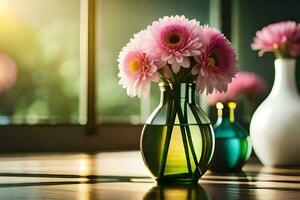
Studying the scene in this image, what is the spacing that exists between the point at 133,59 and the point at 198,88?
0.15 metres

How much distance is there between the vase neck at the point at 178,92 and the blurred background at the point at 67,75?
1.90 meters

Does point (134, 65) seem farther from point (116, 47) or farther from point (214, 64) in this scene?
point (116, 47)

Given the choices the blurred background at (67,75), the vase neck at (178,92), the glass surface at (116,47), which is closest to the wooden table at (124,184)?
the vase neck at (178,92)

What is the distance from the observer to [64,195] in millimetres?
1213

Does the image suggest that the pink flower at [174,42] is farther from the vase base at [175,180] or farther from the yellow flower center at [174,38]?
the vase base at [175,180]

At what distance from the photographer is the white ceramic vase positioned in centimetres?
181

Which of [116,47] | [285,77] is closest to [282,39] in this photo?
[285,77]

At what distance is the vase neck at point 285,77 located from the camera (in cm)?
184

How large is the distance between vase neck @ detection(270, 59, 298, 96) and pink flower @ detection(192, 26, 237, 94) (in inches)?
21.7

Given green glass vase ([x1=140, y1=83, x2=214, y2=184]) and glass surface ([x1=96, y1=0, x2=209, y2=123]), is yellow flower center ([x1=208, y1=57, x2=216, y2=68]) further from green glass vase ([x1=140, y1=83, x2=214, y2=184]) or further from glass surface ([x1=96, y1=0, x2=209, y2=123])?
glass surface ([x1=96, y1=0, x2=209, y2=123])

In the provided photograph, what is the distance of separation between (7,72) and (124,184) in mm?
1850

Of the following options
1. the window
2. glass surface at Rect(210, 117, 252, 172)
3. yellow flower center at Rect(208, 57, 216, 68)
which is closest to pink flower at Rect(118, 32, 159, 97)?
yellow flower center at Rect(208, 57, 216, 68)

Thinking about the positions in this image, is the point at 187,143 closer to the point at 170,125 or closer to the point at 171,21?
the point at 170,125

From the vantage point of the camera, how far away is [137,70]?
4.26ft
